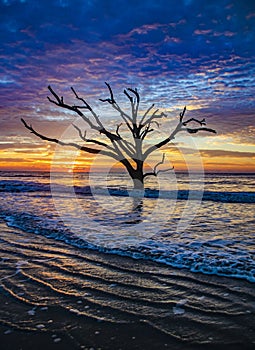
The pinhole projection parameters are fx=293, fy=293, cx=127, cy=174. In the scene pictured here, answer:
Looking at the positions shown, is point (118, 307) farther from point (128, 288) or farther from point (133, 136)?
point (133, 136)

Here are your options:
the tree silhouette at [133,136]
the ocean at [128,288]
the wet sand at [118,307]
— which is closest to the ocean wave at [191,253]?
the ocean at [128,288]

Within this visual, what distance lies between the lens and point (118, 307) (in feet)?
9.26

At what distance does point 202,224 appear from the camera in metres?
6.93

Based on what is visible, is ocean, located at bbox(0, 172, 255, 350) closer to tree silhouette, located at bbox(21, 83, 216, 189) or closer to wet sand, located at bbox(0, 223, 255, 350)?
wet sand, located at bbox(0, 223, 255, 350)

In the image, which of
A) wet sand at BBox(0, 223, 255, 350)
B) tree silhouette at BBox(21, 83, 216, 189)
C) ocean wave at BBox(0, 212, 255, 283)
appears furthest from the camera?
tree silhouette at BBox(21, 83, 216, 189)

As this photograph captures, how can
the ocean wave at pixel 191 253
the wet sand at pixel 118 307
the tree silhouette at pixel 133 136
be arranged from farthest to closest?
1. the tree silhouette at pixel 133 136
2. the ocean wave at pixel 191 253
3. the wet sand at pixel 118 307

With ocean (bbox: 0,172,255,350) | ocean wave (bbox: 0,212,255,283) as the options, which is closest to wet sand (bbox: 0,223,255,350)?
ocean (bbox: 0,172,255,350)

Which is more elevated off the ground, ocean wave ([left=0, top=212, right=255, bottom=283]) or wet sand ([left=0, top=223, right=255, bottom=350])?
ocean wave ([left=0, top=212, right=255, bottom=283])

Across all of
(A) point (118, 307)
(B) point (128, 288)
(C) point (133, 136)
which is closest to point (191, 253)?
(B) point (128, 288)

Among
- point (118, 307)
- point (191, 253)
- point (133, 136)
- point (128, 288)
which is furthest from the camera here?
point (133, 136)

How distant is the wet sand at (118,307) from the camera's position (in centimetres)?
229

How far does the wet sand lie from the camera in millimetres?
2289

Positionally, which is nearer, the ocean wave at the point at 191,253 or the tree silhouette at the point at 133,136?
the ocean wave at the point at 191,253

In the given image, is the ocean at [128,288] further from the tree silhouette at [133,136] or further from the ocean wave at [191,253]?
the tree silhouette at [133,136]
